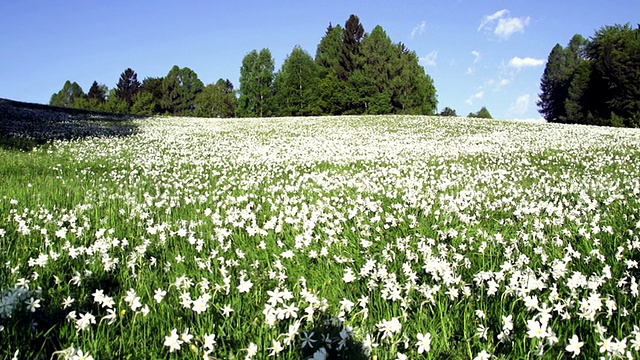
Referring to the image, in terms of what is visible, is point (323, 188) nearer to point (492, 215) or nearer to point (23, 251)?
point (492, 215)

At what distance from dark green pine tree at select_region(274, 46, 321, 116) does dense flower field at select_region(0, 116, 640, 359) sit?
78.8 metres

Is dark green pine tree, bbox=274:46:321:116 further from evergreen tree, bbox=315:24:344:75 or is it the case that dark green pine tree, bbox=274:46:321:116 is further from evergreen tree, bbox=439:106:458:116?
evergreen tree, bbox=439:106:458:116

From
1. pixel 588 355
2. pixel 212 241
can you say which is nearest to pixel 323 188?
pixel 212 241

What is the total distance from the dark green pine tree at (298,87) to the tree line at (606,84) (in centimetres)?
4645

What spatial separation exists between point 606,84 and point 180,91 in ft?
335

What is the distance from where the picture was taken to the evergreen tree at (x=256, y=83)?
293 ft

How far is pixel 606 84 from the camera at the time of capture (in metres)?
71.8

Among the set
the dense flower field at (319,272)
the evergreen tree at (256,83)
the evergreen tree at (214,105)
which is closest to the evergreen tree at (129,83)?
the evergreen tree at (214,105)

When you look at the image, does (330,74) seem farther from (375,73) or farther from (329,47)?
(329,47)

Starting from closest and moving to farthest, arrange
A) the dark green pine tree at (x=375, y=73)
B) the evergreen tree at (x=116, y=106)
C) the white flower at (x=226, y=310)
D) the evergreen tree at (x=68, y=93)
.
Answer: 1. the white flower at (x=226, y=310)
2. the dark green pine tree at (x=375, y=73)
3. the evergreen tree at (x=116, y=106)
4. the evergreen tree at (x=68, y=93)

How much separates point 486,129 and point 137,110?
106m

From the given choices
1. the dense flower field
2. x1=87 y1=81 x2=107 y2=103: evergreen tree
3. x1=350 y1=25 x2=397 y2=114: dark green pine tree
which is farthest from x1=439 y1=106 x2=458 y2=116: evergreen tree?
the dense flower field

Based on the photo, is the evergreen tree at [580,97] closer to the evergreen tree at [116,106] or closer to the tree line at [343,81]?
the tree line at [343,81]

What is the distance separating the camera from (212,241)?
5320mm
